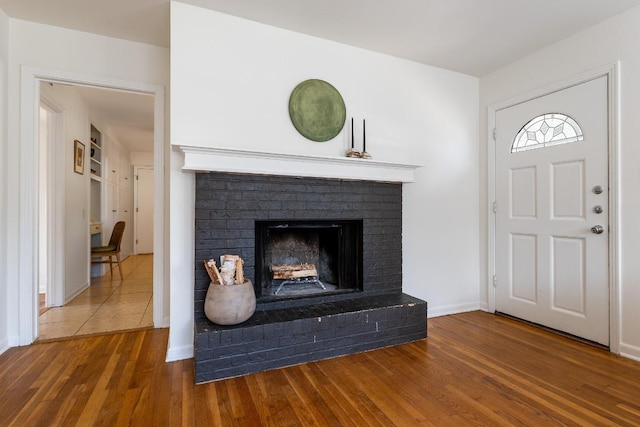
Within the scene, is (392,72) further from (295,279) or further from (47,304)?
(47,304)

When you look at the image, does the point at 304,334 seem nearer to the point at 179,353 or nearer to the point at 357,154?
the point at 179,353

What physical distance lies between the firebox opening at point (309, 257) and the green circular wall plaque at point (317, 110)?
72 centimetres

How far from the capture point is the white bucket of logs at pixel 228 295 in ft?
6.33

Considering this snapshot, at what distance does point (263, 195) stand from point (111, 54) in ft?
5.72

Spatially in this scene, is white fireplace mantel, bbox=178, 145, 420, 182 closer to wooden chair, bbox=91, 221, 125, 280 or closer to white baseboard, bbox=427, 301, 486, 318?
white baseboard, bbox=427, 301, 486, 318

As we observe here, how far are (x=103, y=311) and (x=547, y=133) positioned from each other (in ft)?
→ 14.3

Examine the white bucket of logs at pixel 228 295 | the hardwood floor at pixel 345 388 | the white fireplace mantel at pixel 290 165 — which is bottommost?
the hardwood floor at pixel 345 388

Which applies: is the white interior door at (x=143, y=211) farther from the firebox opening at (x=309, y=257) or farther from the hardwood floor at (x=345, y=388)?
the firebox opening at (x=309, y=257)

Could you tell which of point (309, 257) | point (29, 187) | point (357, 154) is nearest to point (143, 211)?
point (29, 187)

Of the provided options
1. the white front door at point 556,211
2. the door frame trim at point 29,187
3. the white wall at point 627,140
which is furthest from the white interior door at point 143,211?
the white wall at point 627,140

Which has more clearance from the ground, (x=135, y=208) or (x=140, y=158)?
(x=140, y=158)

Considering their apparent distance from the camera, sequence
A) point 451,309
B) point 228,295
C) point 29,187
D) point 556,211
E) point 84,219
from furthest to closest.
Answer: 1. point 84,219
2. point 451,309
3. point 556,211
4. point 29,187
5. point 228,295

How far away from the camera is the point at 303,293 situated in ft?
8.15

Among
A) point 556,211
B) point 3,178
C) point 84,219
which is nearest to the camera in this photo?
point 3,178
